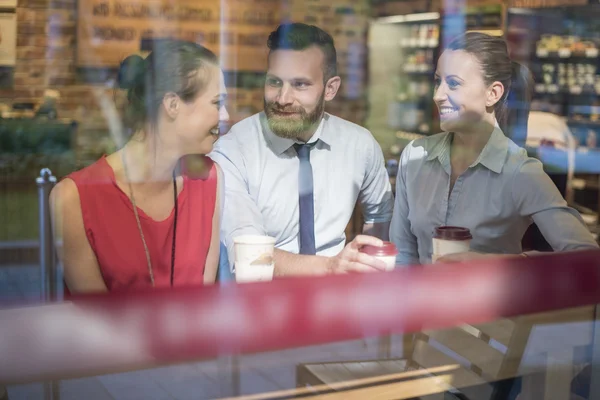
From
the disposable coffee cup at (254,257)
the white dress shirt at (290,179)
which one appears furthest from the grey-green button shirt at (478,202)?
the disposable coffee cup at (254,257)

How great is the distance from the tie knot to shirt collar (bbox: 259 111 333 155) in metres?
0.01

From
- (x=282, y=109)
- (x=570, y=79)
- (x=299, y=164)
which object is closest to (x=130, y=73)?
(x=282, y=109)

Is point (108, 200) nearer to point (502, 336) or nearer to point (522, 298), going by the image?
point (522, 298)

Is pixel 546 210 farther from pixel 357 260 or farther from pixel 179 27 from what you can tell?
pixel 179 27

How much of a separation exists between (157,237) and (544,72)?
1.80m

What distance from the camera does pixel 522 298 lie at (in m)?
1.70

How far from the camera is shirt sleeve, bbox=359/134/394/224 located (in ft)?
7.13

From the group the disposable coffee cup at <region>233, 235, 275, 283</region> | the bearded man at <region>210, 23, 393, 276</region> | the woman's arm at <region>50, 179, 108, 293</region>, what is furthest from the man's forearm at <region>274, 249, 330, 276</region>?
the woman's arm at <region>50, 179, 108, 293</region>

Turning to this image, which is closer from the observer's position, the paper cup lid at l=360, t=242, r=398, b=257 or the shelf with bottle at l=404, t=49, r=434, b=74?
the paper cup lid at l=360, t=242, r=398, b=257

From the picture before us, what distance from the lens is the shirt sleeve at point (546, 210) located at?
2229 millimetres

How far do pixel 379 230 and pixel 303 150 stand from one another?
1.14ft

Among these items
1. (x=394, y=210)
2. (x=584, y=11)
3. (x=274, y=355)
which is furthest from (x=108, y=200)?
(x=584, y=11)

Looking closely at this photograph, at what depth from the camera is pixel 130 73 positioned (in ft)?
5.93

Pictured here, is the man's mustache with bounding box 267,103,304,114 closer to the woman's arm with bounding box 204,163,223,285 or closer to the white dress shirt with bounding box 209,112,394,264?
the white dress shirt with bounding box 209,112,394,264
